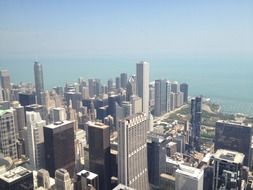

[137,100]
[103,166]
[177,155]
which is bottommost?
[177,155]

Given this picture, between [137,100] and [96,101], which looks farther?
[96,101]

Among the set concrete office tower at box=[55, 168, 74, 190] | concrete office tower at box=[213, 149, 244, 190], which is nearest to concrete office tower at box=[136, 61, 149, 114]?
concrete office tower at box=[55, 168, 74, 190]

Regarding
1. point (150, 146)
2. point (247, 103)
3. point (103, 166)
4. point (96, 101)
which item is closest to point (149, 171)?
point (150, 146)

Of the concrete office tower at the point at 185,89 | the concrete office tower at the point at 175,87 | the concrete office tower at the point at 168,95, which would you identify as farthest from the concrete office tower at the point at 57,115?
the concrete office tower at the point at 185,89

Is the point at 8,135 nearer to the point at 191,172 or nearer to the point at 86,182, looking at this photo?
the point at 86,182

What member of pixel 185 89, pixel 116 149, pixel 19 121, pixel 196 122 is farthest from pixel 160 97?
pixel 19 121

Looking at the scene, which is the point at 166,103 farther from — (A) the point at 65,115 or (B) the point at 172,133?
(A) the point at 65,115

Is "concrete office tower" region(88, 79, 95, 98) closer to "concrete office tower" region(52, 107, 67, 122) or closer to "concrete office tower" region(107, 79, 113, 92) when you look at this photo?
"concrete office tower" region(107, 79, 113, 92)
